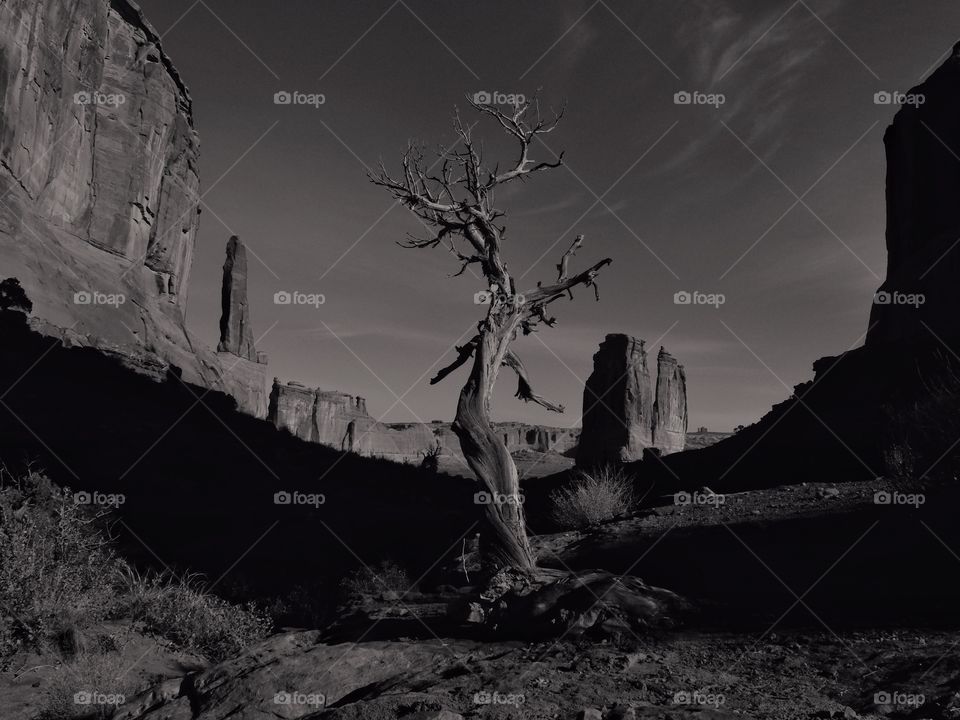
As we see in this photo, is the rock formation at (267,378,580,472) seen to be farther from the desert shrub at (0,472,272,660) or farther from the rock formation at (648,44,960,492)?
the desert shrub at (0,472,272,660)

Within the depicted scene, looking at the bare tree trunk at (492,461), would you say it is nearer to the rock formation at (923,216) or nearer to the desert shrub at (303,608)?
the desert shrub at (303,608)

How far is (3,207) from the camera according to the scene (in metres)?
29.8

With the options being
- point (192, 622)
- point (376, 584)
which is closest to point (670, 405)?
point (376, 584)

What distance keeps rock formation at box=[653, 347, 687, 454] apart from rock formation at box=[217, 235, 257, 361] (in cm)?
5453

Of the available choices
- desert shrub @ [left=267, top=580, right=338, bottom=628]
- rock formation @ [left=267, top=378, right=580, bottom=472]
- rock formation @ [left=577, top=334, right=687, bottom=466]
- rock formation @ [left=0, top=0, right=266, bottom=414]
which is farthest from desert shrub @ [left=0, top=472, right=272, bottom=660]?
rock formation @ [left=267, top=378, right=580, bottom=472]

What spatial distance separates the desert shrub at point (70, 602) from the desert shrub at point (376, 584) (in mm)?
1379

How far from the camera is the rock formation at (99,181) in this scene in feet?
107

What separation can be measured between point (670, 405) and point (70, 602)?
2573 inches

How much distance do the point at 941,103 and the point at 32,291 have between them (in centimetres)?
4729

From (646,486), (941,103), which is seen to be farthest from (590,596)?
(941,103)

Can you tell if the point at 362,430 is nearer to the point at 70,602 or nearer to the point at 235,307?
the point at 235,307

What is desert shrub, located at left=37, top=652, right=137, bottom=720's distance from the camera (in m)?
4.82

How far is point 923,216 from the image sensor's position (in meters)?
32.3

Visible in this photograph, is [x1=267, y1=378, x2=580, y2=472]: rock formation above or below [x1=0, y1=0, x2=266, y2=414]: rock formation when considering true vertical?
below
